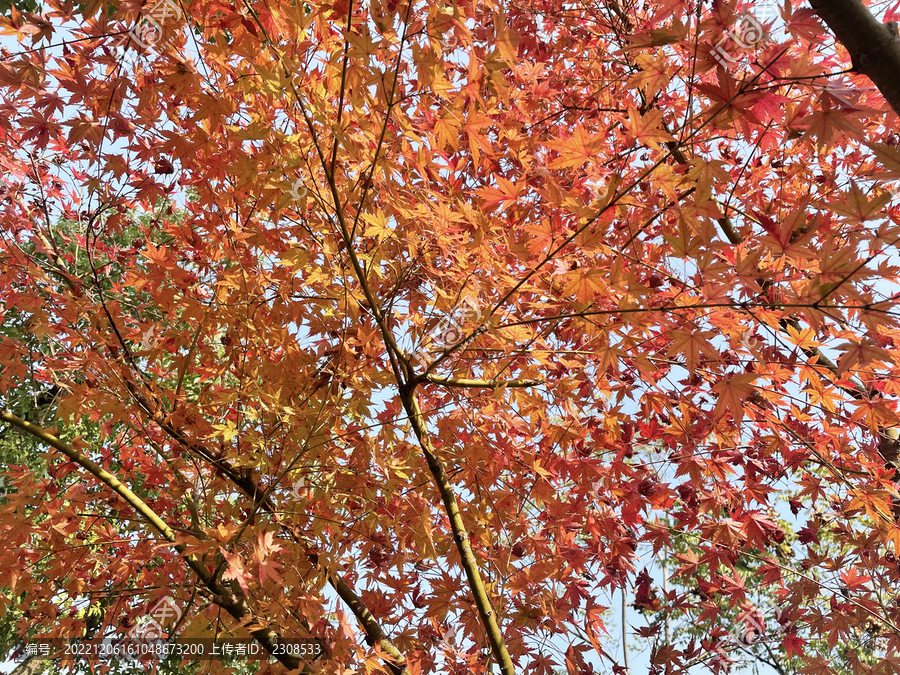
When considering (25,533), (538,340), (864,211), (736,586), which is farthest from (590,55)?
(25,533)

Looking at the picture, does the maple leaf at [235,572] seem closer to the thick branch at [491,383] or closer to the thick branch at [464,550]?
the thick branch at [464,550]

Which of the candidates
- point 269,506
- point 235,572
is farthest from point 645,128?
point 269,506

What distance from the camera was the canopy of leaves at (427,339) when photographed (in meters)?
1.40

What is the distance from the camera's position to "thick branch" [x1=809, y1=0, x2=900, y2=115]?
112 cm

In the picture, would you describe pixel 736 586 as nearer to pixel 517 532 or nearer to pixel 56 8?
pixel 517 532

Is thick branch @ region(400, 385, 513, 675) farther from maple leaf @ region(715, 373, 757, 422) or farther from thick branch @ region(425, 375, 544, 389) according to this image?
maple leaf @ region(715, 373, 757, 422)

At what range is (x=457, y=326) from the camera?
1.79 metres

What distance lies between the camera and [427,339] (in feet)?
5.99

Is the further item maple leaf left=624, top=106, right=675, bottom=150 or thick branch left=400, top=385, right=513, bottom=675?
thick branch left=400, top=385, right=513, bottom=675

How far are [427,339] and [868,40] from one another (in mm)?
1329

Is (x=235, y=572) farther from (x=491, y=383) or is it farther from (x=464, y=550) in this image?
(x=491, y=383)

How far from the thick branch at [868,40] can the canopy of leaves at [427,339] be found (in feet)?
0.23

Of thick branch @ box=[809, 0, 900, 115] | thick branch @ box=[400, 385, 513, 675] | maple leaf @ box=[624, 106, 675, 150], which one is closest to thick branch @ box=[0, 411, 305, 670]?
thick branch @ box=[400, 385, 513, 675]

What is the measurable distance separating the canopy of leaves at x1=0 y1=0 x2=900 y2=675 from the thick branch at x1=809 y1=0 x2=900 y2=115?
69 millimetres
